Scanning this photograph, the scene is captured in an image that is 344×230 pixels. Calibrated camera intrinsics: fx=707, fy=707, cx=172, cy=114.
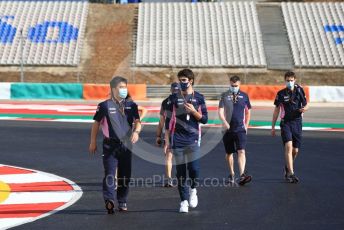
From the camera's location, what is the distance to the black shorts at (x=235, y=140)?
1089 centimetres

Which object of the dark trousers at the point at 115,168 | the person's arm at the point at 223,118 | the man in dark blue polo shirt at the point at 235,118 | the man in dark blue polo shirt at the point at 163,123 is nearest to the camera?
the dark trousers at the point at 115,168

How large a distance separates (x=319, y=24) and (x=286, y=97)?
109 feet

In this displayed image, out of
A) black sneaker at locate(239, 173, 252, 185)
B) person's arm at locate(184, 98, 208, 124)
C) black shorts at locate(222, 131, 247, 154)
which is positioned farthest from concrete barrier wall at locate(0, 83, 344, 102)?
person's arm at locate(184, 98, 208, 124)

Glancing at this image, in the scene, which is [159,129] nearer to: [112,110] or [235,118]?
[112,110]

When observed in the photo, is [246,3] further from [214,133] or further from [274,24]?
[214,133]

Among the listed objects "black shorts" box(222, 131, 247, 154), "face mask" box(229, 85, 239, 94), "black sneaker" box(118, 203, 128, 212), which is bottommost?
"black sneaker" box(118, 203, 128, 212)

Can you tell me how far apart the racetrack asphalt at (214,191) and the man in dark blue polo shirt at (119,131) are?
0.44 metres

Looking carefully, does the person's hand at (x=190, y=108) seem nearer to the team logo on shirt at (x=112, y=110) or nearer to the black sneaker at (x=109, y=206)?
the team logo on shirt at (x=112, y=110)

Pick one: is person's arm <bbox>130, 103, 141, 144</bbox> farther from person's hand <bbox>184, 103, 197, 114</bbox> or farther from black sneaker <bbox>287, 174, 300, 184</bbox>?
black sneaker <bbox>287, 174, 300, 184</bbox>

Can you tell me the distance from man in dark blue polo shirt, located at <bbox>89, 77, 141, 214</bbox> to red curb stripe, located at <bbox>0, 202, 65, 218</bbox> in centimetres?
82

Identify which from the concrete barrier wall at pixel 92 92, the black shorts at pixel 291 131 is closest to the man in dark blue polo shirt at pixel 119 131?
the black shorts at pixel 291 131

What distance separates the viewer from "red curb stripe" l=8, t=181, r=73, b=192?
10.1 m

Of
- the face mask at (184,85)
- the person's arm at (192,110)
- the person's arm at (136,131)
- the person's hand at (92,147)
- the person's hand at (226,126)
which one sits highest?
the person's hand at (226,126)

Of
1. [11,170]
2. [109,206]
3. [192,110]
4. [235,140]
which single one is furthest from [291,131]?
[11,170]
